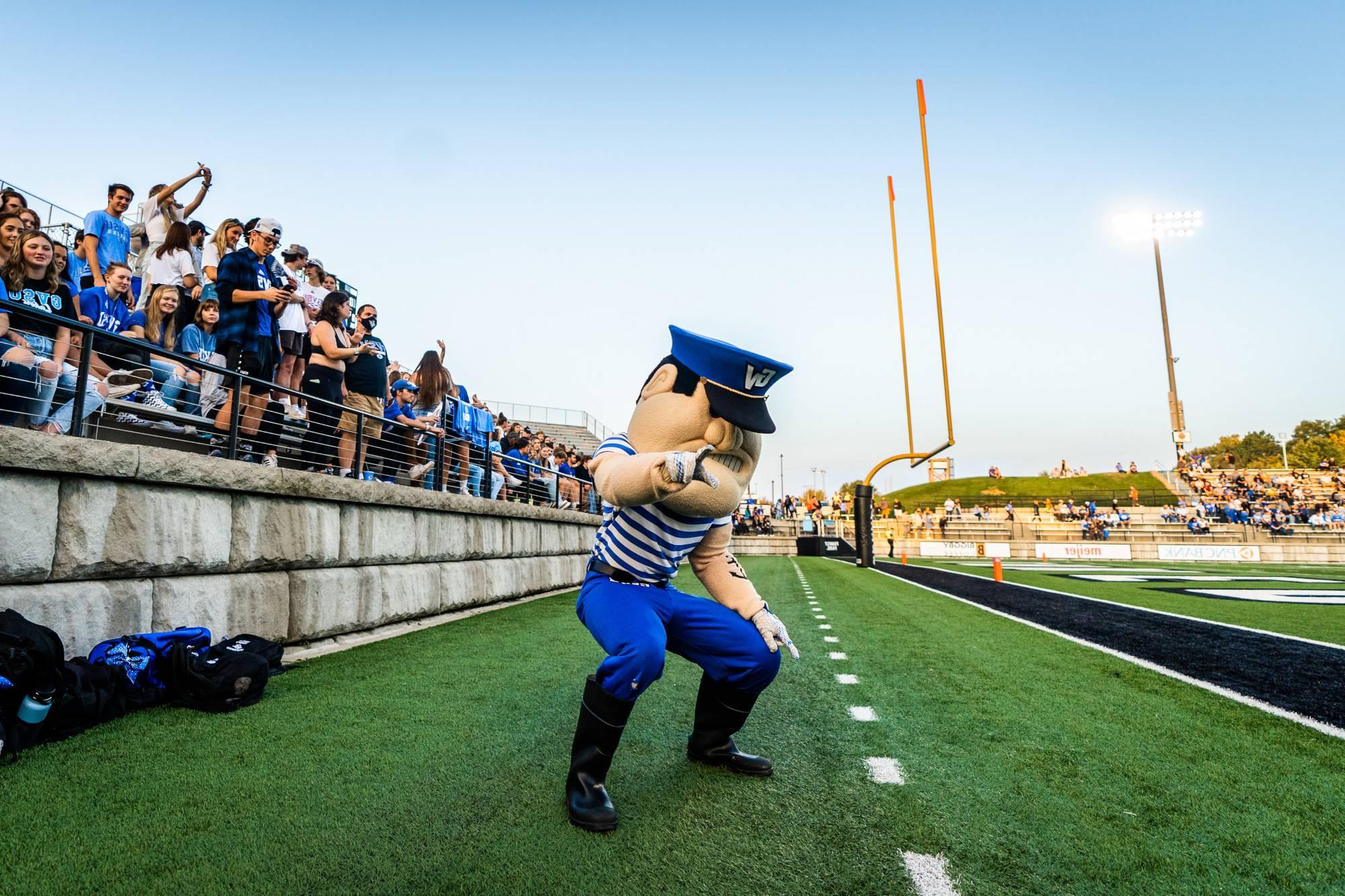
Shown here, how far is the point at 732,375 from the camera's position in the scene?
2863 mm

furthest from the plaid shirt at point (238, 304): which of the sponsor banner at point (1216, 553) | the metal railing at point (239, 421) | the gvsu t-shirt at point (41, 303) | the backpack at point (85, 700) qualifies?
the sponsor banner at point (1216, 553)

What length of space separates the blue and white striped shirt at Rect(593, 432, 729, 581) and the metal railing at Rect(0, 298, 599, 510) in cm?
348

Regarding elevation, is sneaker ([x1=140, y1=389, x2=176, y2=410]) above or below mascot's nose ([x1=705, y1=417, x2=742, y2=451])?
above

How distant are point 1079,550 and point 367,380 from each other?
114ft

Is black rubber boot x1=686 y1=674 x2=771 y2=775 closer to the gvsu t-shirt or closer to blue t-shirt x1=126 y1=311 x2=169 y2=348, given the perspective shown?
the gvsu t-shirt

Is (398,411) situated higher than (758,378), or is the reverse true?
(398,411)

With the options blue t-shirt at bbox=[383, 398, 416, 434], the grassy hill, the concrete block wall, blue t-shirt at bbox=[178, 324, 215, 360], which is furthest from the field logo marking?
the grassy hill

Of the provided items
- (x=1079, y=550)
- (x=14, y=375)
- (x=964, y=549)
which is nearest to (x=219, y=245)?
(x=14, y=375)

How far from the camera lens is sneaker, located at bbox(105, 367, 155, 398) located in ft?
17.6

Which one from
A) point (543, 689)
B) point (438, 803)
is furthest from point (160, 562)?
point (438, 803)

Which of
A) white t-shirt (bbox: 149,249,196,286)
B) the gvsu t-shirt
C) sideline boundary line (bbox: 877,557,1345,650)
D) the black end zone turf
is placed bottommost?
sideline boundary line (bbox: 877,557,1345,650)

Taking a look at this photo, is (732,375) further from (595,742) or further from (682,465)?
(595,742)

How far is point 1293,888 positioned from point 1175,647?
203 inches

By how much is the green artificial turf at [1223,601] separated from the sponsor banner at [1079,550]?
36.1 ft
